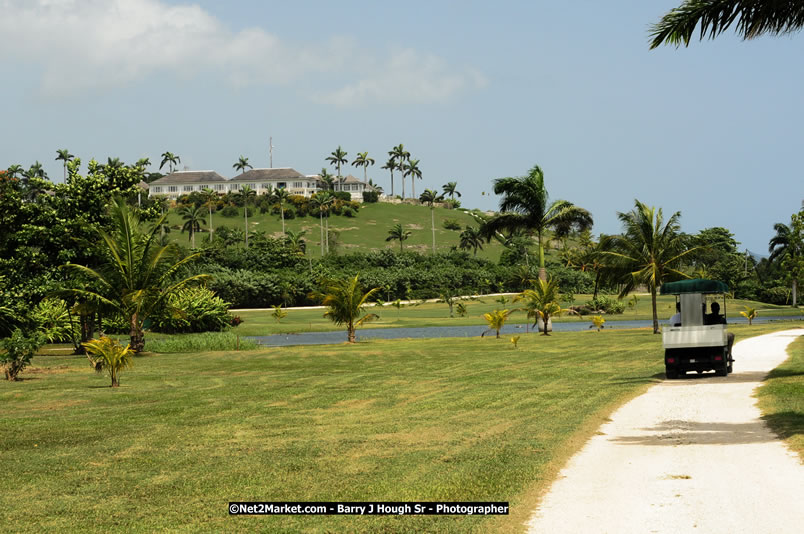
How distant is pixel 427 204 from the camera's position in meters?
197

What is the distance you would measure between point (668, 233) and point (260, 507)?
40284 mm

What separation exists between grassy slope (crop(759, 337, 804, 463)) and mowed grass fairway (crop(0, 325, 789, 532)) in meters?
2.97

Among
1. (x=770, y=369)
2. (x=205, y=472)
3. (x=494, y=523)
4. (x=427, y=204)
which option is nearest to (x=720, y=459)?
(x=494, y=523)

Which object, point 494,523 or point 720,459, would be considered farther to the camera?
point 720,459

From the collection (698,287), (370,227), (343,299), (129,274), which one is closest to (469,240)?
(370,227)

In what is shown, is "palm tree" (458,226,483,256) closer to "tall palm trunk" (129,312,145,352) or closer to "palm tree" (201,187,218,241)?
"palm tree" (201,187,218,241)

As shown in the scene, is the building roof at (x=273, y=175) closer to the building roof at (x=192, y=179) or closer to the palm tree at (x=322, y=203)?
the building roof at (x=192, y=179)

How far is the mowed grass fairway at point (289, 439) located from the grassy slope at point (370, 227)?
117 m

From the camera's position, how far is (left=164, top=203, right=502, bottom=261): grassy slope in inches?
5908

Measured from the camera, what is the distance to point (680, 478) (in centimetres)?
971

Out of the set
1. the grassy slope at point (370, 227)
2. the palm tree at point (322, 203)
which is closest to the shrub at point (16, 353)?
the palm tree at point (322, 203)

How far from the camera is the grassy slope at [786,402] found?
12.3m

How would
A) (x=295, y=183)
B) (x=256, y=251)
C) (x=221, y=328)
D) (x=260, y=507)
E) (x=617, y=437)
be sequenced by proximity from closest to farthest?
(x=260, y=507), (x=617, y=437), (x=221, y=328), (x=256, y=251), (x=295, y=183)

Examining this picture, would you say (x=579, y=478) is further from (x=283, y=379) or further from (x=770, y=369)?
(x=770, y=369)
